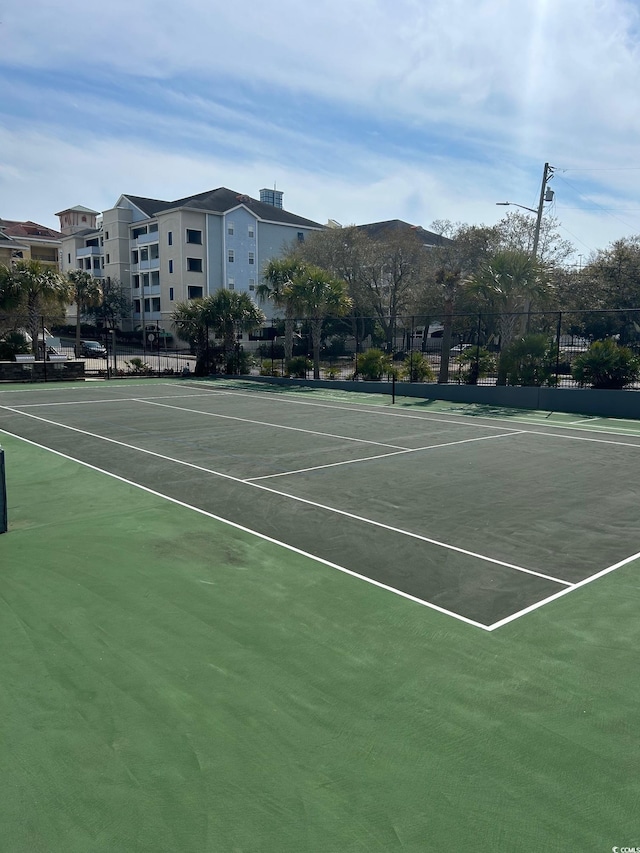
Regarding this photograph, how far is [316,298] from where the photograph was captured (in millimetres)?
34906

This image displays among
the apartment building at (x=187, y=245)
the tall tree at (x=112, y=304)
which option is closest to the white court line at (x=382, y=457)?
the apartment building at (x=187, y=245)

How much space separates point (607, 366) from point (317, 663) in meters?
21.9

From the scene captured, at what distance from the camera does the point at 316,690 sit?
16.3 ft

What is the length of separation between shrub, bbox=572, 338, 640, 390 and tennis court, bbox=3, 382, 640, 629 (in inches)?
166

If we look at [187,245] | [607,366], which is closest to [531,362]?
[607,366]

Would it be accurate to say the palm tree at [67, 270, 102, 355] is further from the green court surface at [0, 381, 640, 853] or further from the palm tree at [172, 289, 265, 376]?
the green court surface at [0, 381, 640, 853]

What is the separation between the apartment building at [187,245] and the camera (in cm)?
6569

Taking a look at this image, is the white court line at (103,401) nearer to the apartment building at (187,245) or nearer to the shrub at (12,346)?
the shrub at (12,346)

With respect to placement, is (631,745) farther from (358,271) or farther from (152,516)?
(358,271)

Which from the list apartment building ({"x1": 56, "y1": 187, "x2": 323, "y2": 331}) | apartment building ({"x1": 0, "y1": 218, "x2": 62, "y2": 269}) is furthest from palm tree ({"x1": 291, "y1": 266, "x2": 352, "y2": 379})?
apartment building ({"x1": 0, "y1": 218, "x2": 62, "y2": 269})

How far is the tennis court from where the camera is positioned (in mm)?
7609

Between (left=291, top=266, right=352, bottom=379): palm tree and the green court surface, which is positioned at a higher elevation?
(left=291, top=266, right=352, bottom=379): palm tree

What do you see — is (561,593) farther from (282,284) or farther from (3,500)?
(282,284)

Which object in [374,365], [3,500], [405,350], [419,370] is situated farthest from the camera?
[405,350]
